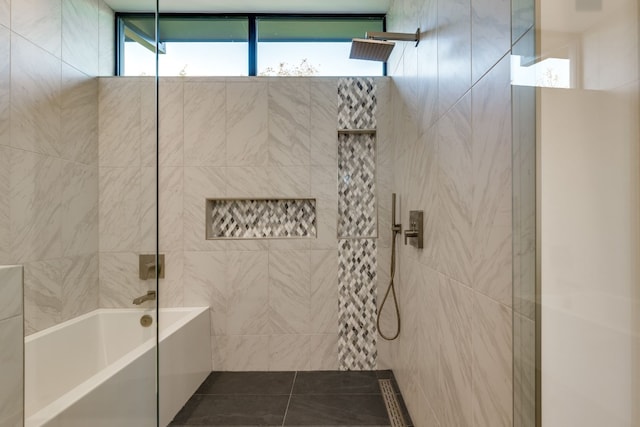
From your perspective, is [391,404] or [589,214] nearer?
[589,214]

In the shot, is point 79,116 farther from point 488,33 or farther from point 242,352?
point 242,352

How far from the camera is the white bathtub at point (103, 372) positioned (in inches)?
45.2

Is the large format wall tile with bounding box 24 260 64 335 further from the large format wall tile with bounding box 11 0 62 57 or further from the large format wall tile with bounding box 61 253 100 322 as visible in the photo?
the large format wall tile with bounding box 11 0 62 57

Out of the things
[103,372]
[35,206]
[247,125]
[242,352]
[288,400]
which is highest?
[247,125]

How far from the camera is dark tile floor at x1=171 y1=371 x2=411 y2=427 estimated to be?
178 cm

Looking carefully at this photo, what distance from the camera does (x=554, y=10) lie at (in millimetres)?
441

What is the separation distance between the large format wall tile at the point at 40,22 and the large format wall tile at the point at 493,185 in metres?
1.66

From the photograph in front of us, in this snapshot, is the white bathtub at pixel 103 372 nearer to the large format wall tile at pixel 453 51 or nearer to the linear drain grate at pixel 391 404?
the linear drain grate at pixel 391 404

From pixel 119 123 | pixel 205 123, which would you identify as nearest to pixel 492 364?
pixel 119 123

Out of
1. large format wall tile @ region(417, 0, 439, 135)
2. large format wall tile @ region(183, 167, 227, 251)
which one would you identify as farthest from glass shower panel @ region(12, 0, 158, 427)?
large format wall tile @ region(417, 0, 439, 135)

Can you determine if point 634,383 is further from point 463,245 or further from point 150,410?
point 150,410

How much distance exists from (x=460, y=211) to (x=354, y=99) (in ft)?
5.46

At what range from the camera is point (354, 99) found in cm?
243

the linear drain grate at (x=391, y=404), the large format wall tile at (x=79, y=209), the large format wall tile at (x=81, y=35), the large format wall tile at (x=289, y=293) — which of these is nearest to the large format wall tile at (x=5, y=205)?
the large format wall tile at (x=79, y=209)
